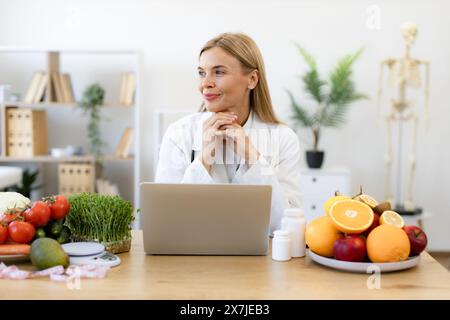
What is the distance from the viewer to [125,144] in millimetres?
4656

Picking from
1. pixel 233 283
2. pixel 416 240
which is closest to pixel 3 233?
pixel 233 283

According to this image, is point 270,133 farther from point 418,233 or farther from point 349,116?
point 349,116

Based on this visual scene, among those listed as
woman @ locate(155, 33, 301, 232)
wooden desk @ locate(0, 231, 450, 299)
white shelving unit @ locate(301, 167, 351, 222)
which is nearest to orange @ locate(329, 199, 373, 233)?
wooden desk @ locate(0, 231, 450, 299)

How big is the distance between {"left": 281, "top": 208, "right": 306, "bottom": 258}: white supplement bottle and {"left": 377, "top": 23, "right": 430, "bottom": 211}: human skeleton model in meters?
3.01

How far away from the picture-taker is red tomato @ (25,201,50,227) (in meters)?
1.54

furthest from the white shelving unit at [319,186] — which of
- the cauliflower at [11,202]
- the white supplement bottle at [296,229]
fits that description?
the cauliflower at [11,202]

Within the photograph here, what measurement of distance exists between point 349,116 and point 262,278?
143 inches

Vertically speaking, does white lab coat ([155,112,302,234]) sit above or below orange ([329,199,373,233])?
above

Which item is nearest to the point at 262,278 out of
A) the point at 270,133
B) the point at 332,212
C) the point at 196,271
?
the point at 196,271

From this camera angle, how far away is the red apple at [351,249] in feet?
4.76

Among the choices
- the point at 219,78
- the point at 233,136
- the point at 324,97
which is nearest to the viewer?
the point at 233,136

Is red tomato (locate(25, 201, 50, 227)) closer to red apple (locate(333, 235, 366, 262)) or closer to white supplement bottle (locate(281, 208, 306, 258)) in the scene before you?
white supplement bottle (locate(281, 208, 306, 258))

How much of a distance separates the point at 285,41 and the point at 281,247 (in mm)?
3504

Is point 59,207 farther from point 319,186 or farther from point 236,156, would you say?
point 319,186
